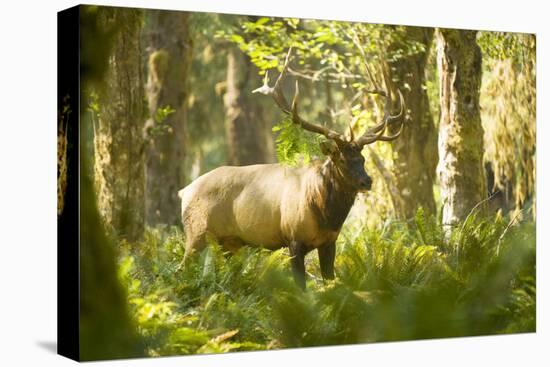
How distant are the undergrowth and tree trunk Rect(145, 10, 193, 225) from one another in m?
0.29

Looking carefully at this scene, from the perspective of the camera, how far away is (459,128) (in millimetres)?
10961

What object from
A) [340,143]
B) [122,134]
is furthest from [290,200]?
[122,134]

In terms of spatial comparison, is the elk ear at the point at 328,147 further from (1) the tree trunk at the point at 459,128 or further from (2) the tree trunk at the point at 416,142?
(1) the tree trunk at the point at 459,128

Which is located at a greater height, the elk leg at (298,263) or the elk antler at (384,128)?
the elk antler at (384,128)

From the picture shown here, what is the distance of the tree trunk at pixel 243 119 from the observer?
9.99 metres

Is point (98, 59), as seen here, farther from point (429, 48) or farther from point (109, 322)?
point (429, 48)

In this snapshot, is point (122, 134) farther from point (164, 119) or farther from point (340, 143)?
point (340, 143)

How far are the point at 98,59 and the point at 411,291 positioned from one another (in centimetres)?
348

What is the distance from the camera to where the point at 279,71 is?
10.1 metres

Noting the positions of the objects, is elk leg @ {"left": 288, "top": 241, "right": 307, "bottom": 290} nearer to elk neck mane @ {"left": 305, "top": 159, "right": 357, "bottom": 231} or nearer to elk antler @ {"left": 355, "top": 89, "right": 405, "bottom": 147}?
elk neck mane @ {"left": 305, "top": 159, "right": 357, "bottom": 231}

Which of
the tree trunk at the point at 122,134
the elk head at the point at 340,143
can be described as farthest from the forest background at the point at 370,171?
the elk head at the point at 340,143

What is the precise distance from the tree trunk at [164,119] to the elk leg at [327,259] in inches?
53.3

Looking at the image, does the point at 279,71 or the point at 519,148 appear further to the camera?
the point at 519,148

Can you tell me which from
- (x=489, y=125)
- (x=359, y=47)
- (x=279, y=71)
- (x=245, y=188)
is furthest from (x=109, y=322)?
(x=489, y=125)
